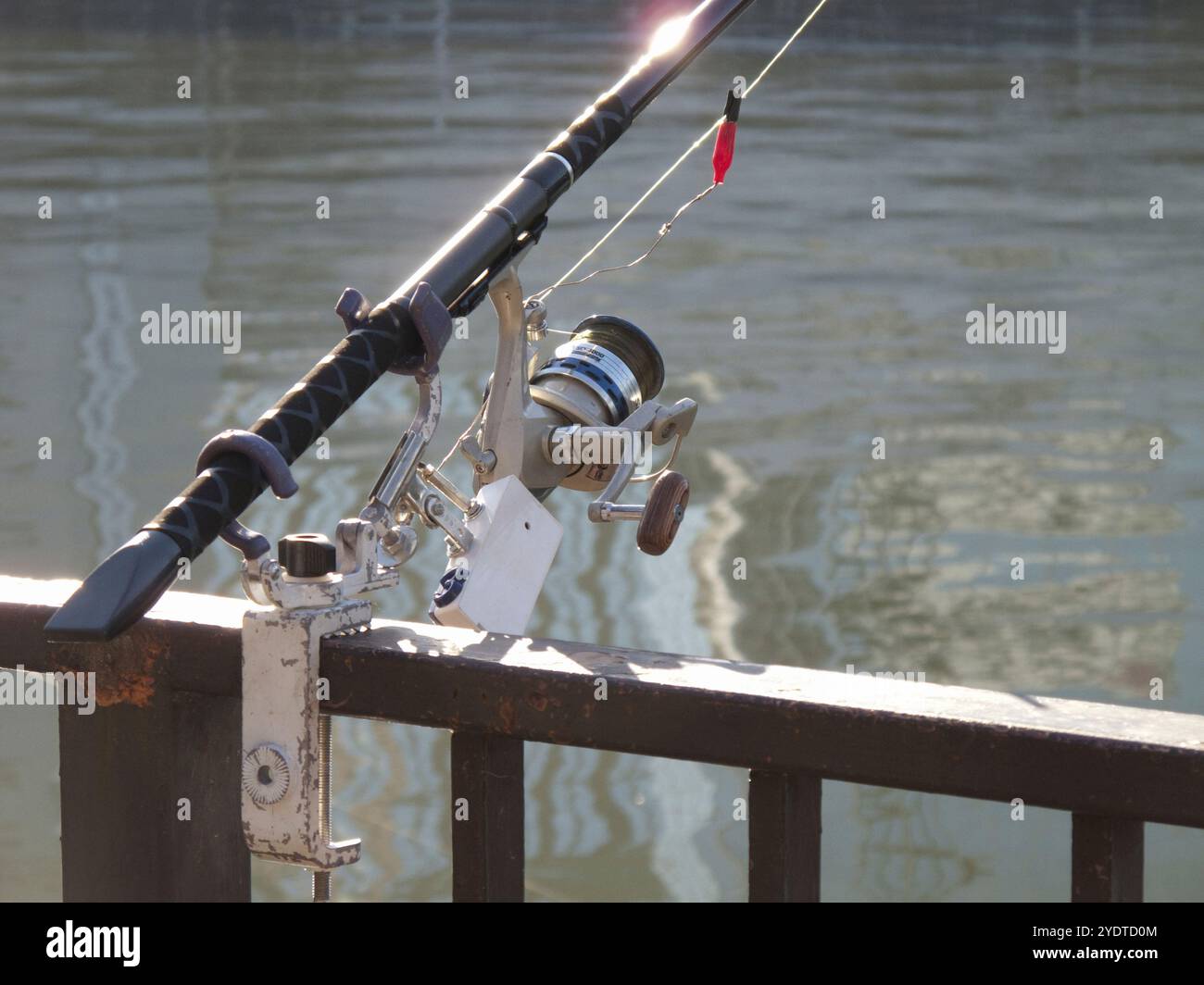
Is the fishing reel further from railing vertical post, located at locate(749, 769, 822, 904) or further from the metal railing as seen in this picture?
railing vertical post, located at locate(749, 769, 822, 904)

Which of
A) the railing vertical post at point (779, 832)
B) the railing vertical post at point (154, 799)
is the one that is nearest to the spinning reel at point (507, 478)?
the railing vertical post at point (154, 799)

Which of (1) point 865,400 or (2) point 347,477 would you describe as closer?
(2) point 347,477

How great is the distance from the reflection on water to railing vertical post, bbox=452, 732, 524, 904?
1917 millimetres

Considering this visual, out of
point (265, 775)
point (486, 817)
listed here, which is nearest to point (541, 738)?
point (486, 817)

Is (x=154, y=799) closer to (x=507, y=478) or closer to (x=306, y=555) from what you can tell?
(x=306, y=555)

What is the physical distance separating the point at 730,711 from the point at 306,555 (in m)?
0.27

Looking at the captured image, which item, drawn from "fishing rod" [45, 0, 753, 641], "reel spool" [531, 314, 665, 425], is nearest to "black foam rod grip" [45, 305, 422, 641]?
"fishing rod" [45, 0, 753, 641]

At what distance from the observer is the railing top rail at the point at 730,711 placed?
0.99 m

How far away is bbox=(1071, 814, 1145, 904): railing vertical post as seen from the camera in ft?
3.29

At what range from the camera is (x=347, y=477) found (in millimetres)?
5250

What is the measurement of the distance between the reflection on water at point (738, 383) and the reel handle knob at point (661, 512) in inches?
60.1

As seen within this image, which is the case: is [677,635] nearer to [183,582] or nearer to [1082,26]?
[183,582]
